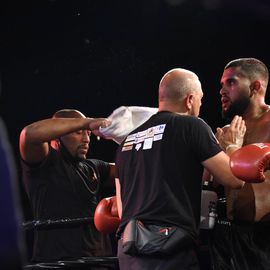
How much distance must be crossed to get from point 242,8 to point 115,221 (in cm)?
284

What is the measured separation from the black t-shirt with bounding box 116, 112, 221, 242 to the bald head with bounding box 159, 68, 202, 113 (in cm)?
11

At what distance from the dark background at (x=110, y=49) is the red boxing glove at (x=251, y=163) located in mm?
2237

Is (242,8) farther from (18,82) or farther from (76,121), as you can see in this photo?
(76,121)

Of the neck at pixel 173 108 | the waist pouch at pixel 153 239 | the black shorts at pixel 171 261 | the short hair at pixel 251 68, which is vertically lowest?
the black shorts at pixel 171 261

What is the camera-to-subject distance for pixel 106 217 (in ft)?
8.10

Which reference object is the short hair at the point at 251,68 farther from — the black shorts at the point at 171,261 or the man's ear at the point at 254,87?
the black shorts at the point at 171,261

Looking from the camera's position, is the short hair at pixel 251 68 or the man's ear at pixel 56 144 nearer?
the short hair at pixel 251 68

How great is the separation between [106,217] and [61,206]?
11.7 inches

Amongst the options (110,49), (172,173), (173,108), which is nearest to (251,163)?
(172,173)

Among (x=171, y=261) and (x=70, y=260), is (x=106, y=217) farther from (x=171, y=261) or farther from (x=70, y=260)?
(x=171, y=261)

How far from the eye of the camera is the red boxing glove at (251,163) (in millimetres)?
1963

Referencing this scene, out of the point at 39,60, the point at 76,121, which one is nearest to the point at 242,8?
the point at 39,60

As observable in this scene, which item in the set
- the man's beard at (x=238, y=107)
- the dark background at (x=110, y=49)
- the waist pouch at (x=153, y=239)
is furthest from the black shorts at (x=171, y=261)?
the dark background at (x=110, y=49)

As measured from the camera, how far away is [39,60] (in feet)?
14.2
